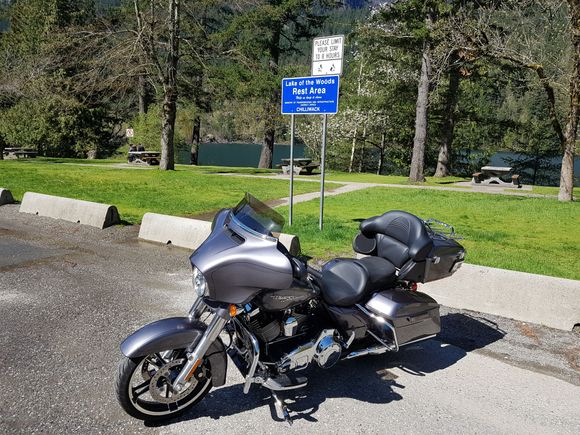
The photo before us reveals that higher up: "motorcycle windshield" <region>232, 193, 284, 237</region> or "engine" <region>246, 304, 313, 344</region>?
"motorcycle windshield" <region>232, 193, 284, 237</region>

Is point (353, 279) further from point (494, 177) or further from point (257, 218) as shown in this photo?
point (494, 177)

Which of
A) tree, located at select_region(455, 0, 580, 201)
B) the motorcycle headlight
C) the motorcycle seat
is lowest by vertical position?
the motorcycle seat

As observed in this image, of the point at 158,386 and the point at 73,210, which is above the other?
the point at 73,210

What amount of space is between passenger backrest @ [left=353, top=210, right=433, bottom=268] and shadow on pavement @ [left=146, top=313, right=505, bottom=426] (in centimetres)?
78

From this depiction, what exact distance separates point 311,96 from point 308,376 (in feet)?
19.5

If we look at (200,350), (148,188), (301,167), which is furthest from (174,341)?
(301,167)

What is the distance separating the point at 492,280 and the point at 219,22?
3746 cm

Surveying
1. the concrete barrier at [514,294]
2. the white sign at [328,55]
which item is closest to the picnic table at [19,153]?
the white sign at [328,55]

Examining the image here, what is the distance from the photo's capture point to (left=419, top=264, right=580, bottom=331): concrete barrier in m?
4.98

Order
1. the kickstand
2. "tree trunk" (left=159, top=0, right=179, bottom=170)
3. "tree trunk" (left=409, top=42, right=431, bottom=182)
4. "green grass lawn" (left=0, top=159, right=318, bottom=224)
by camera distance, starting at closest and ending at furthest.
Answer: the kickstand, "green grass lawn" (left=0, top=159, right=318, bottom=224), "tree trunk" (left=409, top=42, right=431, bottom=182), "tree trunk" (left=159, top=0, right=179, bottom=170)

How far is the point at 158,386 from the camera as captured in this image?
3.20 metres

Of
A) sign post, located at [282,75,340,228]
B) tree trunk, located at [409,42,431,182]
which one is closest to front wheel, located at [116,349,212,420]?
sign post, located at [282,75,340,228]

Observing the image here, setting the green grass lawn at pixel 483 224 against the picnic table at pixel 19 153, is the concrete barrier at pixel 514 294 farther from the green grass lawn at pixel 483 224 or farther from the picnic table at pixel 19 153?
the picnic table at pixel 19 153

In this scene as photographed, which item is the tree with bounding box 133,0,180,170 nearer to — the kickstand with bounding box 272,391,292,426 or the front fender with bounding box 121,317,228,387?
the front fender with bounding box 121,317,228,387
